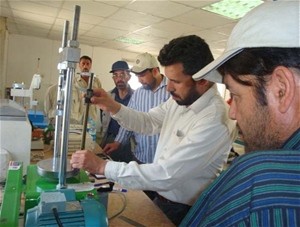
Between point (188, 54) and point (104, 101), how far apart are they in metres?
0.53

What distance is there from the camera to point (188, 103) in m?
1.42

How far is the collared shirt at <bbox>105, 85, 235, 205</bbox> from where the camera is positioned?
3.82 ft

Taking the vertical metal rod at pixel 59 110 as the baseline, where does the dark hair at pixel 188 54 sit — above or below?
above

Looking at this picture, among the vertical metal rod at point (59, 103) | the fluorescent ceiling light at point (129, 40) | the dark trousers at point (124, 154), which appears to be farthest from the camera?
the fluorescent ceiling light at point (129, 40)

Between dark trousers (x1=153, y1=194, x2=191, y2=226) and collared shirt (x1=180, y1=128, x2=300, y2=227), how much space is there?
2.71 feet

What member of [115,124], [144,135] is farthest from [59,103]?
[115,124]

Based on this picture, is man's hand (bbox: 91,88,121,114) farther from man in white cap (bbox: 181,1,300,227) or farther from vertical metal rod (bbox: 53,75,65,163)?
man in white cap (bbox: 181,1,300,227)

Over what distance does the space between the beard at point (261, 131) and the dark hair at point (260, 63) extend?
26 millimetres

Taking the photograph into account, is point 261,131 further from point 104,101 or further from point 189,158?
point 104,101

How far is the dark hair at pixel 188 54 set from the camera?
136 centimetres

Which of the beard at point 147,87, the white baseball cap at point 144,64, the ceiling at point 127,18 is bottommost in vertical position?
the beard at point 147,87

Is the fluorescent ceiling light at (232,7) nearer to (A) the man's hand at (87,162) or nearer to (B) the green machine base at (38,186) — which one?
(A) the man's hand at (87,162)

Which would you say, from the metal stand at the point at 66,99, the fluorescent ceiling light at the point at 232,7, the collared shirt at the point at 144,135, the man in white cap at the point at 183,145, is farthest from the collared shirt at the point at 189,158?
the fluorescent ceiling light at the point at 232,7

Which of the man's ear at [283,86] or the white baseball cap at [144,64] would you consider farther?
the white baseball cap at [144,64]
